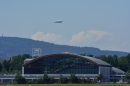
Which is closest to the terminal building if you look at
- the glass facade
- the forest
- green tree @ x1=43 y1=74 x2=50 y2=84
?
the glass facade

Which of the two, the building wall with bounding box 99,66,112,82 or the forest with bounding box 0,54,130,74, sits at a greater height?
the forest with bounding box 0,54,130,74

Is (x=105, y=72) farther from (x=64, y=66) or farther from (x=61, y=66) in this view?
(x=61, y=66)

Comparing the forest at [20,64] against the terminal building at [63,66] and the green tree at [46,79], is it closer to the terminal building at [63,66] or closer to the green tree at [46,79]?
the terminal building at [63,66]

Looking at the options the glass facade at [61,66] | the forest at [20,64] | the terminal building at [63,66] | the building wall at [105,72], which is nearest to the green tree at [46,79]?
the terminal building at [63,66]

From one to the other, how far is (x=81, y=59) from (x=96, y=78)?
1023cm

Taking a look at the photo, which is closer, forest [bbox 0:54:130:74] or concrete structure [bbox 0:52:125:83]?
concrete structure [bbox 0:52:125:83]

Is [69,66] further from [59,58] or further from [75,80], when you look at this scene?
[75,80]

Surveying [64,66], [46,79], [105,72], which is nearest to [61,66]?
[64,66]

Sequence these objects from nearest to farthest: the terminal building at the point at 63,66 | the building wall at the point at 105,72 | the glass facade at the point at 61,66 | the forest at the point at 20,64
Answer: the terminal building at the point at 63,66, the glass facade at the point at 61,66, the building wall at the point at 105,72, the forest at the point at 20,64

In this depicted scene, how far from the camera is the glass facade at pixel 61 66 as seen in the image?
13825 cm

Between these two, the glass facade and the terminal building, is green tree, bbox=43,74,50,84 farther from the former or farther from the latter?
the glass facade

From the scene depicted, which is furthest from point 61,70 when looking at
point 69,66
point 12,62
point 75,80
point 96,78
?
point 12,62

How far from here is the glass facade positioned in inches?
5443

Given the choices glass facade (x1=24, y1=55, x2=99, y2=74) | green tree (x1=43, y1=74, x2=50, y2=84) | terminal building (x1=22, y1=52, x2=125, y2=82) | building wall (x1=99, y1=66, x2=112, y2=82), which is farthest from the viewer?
building wall (x1=99, y1=66, x2=112, y2=82)
